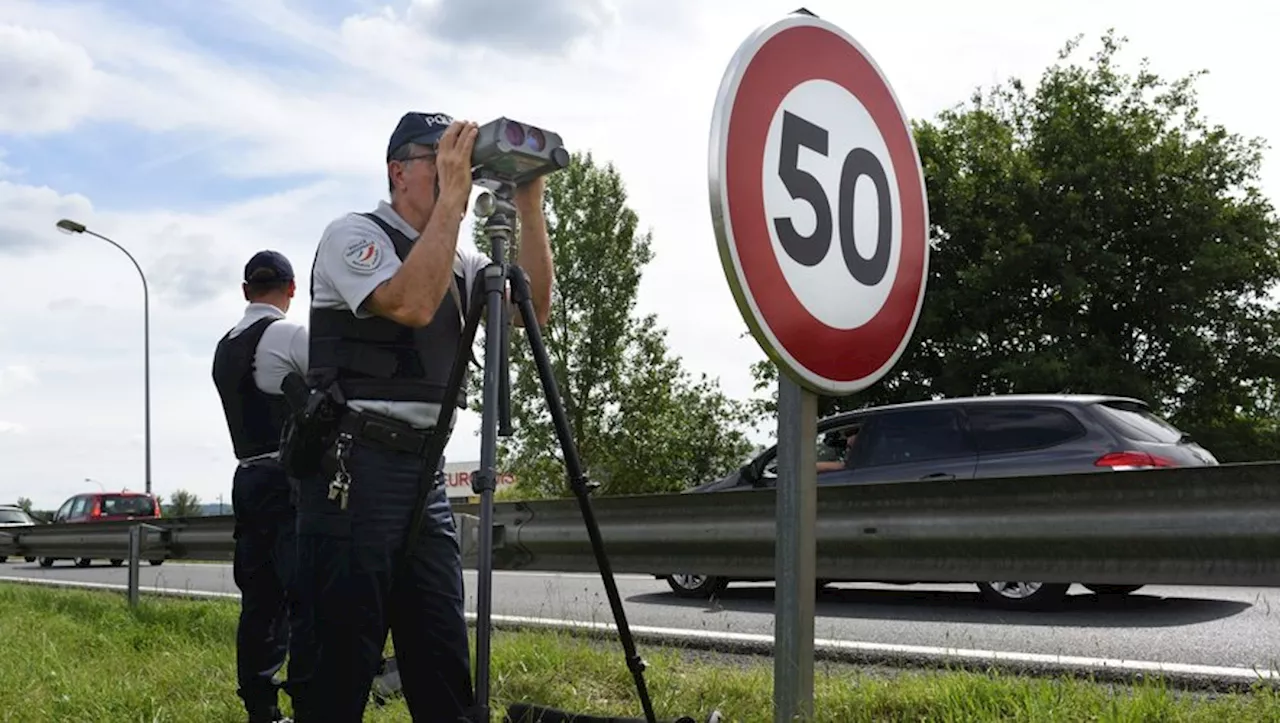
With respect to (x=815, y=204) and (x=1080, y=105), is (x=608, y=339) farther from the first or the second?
(x=815, y=204)

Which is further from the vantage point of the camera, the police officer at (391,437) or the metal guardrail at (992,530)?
the police officer at (391,437)

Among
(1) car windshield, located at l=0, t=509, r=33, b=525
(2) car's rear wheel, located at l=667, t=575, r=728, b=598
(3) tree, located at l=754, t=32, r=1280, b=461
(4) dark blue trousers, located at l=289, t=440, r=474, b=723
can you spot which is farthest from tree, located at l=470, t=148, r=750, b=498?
(4) dark blue trousers, located at l=289, t=440, r=474, b=723

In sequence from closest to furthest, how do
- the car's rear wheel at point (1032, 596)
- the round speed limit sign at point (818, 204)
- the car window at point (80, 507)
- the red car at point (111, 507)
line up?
the round speed limit sign at point (818, 204) → the car's rear wheel at point (1032, 596) → the red car at point (111, 507) → the car window at point (80, 507)

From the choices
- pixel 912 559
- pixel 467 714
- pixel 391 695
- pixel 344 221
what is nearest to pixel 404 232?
pixel 344 221

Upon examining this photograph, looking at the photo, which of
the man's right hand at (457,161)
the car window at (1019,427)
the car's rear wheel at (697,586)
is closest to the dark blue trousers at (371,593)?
the man's right hand at (457,161)

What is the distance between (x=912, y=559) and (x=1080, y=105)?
3104cm

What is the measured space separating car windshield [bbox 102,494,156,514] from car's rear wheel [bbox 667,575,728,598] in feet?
56.8

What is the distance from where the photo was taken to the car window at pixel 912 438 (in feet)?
31.9

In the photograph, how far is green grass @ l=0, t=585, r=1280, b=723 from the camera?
3.27 metres

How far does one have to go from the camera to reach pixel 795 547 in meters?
2.64

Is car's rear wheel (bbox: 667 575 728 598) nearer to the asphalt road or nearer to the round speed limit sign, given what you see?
the asphalt road

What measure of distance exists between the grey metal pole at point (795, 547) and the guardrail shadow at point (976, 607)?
4270 mm

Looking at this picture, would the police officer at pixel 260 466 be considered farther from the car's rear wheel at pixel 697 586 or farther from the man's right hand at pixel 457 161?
the car's rear wheel at pixel 697 586

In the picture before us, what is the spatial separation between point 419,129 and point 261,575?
250cm
